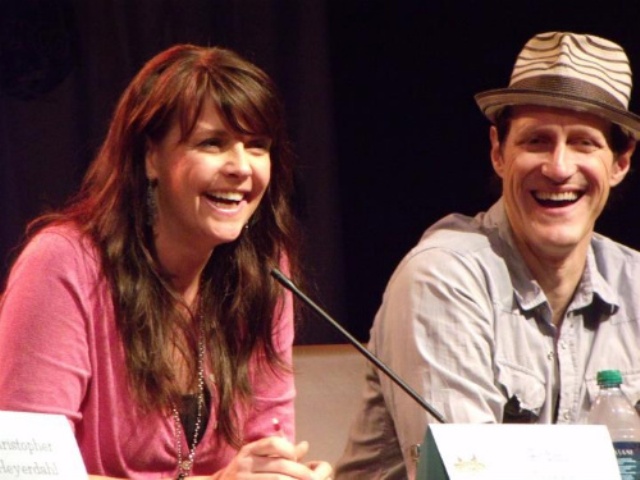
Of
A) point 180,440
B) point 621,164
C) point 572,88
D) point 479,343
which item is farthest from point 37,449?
point 621,164

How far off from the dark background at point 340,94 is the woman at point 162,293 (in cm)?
123

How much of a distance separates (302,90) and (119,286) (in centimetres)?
170

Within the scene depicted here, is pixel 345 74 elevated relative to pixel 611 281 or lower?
elevated

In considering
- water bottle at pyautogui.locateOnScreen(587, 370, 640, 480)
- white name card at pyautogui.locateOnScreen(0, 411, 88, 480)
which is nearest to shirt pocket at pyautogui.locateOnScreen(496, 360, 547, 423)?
water bottle at pyautogui.locateOnScreen(587, 370, 640, 480)

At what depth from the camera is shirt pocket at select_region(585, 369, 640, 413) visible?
239cm

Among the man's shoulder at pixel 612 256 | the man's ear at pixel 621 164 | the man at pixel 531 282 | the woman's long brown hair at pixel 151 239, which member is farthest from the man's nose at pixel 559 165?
the woman's long brown hair at pixel 151 239

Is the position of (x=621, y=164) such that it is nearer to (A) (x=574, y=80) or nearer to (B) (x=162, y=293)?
(A) (x=574, y=80)

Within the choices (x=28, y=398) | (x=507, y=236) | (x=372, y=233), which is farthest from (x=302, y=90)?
(x=28, y=398)

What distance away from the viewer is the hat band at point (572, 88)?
96.6 inches

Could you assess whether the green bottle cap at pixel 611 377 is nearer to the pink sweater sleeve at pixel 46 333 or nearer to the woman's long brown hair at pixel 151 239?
the woman's long brown hair at pixel 151 239

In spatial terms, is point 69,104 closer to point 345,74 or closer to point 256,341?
point 345,74

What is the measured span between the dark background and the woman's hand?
1.70 metres

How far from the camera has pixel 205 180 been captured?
2.17 meters

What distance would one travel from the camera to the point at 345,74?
3904mm
